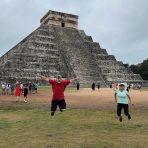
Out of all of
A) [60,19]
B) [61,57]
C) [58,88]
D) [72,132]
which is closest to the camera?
[72,132]

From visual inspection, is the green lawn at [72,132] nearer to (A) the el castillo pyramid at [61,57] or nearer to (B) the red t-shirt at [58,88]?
(B) the red t-shirt at [58,88]

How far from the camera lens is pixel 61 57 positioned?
63.6 metres

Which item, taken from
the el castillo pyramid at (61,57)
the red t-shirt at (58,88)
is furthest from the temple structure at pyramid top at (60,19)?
the red t-shirt at (58,88)

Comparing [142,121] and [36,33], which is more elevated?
[36,33]

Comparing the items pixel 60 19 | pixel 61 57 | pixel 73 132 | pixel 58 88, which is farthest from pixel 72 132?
pixel 60 19

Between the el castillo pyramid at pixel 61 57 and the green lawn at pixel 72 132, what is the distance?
40.0 metres

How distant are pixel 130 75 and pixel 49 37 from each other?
16.5 m

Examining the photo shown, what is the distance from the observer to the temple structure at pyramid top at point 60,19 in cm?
7044

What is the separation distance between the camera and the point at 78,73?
60.5 meters

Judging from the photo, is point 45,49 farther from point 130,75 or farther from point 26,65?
point 130,75

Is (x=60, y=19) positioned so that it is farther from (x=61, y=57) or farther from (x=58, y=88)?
(x=58, y=88)

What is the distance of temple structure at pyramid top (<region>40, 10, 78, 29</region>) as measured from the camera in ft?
231

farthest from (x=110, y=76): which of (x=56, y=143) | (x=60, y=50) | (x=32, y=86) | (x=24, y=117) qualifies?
(x=56, y=143)

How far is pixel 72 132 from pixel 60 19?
6120cm
